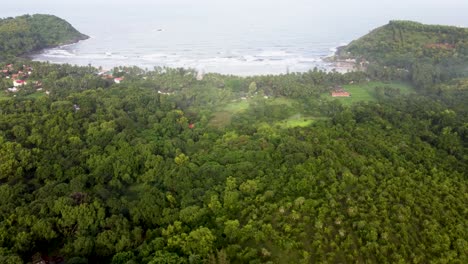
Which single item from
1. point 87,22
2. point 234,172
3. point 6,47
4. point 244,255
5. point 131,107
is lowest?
point 244,255

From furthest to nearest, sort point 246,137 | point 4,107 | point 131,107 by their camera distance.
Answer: point 131,107
point 4,107
point 246,137

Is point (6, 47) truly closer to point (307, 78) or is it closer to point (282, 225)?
point (307, 78)

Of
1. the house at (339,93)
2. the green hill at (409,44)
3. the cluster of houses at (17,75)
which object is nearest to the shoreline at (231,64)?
the green hill at (409,44)

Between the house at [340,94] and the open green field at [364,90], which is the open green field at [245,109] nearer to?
the open green field at [364,90]

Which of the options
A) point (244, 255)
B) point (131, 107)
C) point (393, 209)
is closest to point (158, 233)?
point (244, 255)

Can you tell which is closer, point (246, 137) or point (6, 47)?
point (246, 137)

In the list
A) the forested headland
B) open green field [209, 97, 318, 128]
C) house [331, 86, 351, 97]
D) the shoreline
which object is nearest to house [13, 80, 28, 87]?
the forested headland
